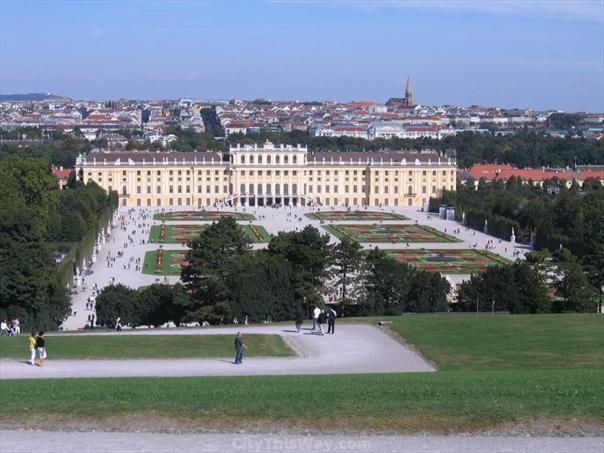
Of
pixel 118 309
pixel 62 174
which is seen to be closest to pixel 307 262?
pixel 118 309

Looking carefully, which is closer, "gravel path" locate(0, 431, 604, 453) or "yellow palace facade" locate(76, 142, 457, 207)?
"gravel path" locate(0, 431, 604, 453)

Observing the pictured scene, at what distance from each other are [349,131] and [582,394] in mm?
121541

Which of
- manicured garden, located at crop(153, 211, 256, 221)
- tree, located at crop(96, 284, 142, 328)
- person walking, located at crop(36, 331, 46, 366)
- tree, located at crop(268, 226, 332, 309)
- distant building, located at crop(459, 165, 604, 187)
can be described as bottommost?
manicured garden, located at crop(153, 211, 256, 221)

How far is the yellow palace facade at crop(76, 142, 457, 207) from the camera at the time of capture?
7844cm

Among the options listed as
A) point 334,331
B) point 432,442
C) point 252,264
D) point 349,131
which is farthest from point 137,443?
point 349,131

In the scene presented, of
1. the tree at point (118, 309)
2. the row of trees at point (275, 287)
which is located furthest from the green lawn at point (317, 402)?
the tree at point (118, 309)

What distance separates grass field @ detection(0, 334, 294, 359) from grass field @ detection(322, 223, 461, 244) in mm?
31668

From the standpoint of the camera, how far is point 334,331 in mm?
19266

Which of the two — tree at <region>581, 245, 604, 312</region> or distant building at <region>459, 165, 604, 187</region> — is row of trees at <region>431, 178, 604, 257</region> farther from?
tree at <region>581, 245, 604, 312</region>

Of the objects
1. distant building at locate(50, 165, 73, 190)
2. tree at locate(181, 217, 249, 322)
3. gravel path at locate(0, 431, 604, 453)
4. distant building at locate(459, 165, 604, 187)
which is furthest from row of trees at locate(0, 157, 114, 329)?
Result: distant building at locate(459, 165, 604, 187)

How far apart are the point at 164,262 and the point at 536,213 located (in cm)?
2017

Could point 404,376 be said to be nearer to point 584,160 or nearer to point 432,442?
point 432,442

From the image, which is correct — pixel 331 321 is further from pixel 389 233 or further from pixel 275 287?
pixel 389 233

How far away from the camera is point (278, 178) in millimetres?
80438
